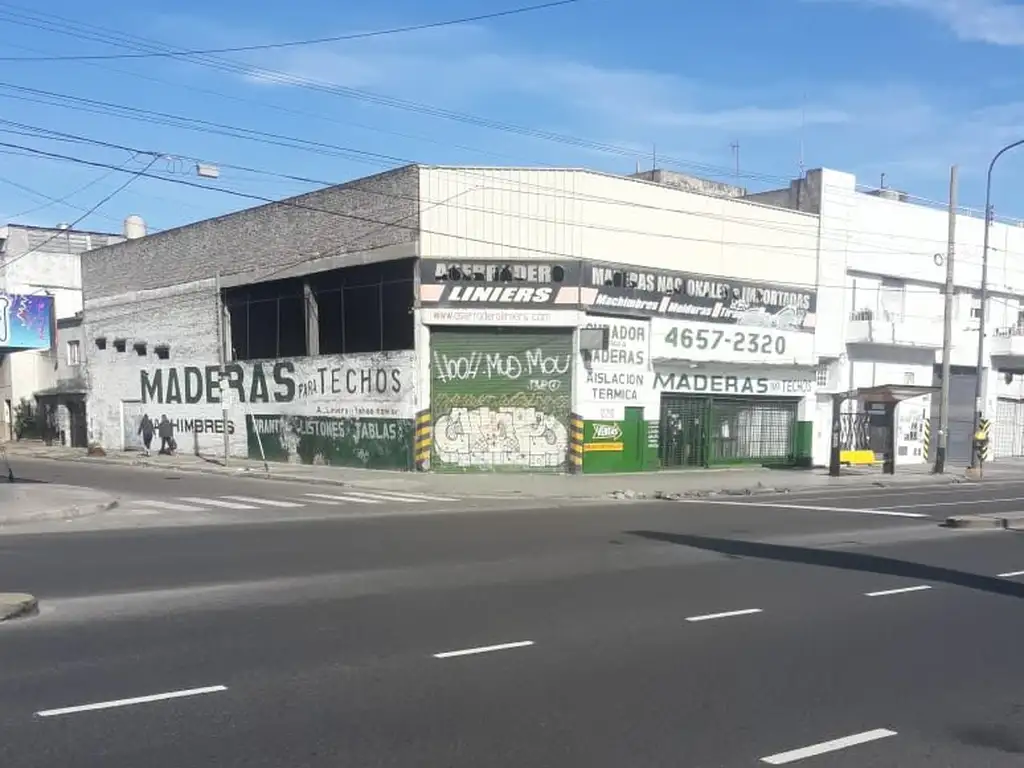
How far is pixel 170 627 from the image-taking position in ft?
25.2

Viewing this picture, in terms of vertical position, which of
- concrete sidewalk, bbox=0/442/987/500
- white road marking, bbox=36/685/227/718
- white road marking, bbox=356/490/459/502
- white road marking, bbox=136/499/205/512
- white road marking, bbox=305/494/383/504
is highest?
white road marking, bbox=36/685/227/718

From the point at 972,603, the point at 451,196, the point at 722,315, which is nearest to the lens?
the point at 972,603

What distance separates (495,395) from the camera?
1060 inches

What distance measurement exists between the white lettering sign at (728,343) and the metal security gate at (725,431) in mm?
1420

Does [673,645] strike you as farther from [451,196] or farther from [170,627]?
[451,196]

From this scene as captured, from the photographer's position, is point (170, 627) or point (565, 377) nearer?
point (170, 627)

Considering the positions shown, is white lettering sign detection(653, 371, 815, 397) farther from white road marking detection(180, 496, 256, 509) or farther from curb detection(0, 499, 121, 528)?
curb detection(0, 499, 121, 528)

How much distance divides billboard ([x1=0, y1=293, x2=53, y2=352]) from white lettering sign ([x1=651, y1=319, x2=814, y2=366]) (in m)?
16.9

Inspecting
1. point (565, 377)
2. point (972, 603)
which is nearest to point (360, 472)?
point (565, 377)

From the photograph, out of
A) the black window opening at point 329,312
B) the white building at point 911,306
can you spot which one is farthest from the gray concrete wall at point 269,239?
the white building at point 911,306

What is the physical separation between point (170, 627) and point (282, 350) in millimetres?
25124

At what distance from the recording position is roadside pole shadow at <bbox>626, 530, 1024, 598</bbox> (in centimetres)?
1028

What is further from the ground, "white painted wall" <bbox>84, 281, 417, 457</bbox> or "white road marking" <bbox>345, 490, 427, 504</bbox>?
"white painted wall" <bbox>84, 281, 417, 457</bbox>

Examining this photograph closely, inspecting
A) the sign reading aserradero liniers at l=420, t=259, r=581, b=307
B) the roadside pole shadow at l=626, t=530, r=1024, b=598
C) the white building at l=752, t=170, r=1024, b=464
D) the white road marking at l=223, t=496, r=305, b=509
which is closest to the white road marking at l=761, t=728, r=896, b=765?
the roadside pole shadow at l=626, t=530, r=1024, b=598
